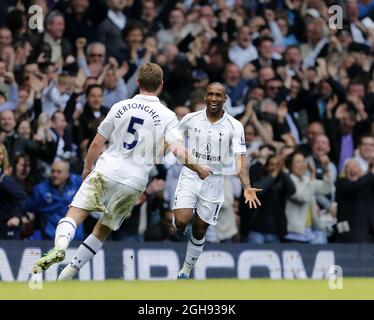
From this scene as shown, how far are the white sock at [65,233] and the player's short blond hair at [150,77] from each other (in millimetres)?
1726

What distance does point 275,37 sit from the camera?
22.5m

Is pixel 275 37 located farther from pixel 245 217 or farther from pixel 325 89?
pixel 245 217

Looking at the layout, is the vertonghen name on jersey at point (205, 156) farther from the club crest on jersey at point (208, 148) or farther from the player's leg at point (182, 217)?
the player's leg at point (182, 217)

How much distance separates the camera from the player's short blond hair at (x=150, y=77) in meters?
13.5

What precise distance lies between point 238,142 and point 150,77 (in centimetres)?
248

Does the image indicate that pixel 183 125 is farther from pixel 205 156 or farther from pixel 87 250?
pixel 87 250

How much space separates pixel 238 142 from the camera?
51.4 feet

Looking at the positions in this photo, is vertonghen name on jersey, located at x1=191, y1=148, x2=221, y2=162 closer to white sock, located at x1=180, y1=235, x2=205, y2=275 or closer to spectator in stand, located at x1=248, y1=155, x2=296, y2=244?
white sock, located at x1=180, y1=235, x2=205, y2=275

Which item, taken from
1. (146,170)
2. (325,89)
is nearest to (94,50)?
(325,89)

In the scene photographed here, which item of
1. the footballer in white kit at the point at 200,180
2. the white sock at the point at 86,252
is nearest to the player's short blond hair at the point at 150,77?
the white sock at the point at 86,252

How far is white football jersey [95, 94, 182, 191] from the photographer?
13547 mm

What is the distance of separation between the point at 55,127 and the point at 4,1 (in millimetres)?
3101

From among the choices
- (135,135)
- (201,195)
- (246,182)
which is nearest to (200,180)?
(201,195)

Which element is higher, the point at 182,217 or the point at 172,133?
the point at 172,133
